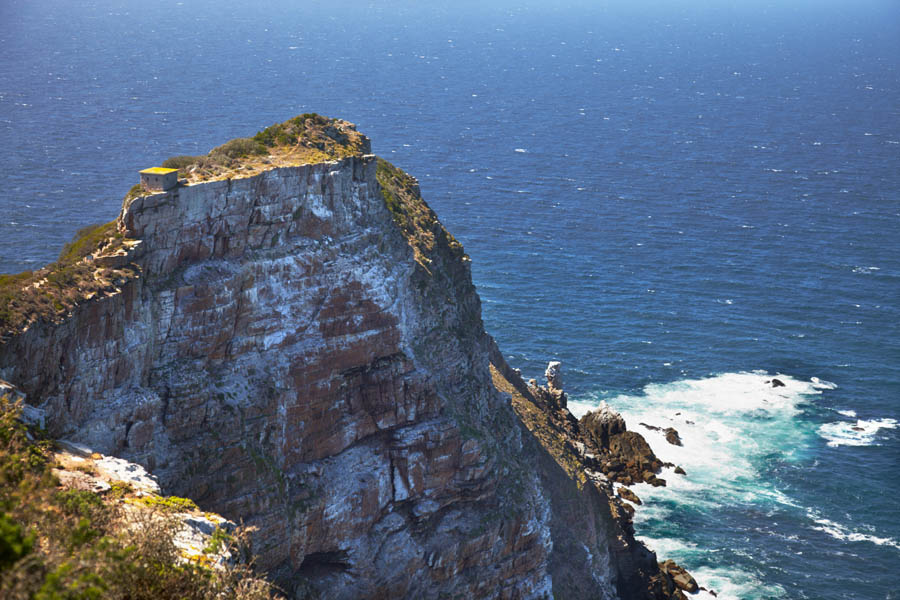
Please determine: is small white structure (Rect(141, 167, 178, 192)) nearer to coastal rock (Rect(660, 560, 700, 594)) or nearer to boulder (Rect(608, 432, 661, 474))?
coastal rock (Rect(660, 560, 700, 594))

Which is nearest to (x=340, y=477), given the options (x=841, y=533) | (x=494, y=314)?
(x=841, y=533)

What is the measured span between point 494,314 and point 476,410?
64.0m

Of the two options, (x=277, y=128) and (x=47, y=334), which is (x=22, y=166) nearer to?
(x=277, y=128)

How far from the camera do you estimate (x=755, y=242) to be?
6437 inches

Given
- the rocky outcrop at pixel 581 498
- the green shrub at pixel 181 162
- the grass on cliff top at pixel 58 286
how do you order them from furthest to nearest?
the rocky outcrop at pixel 581 498, the green shrub at pixel 181 162, the grass on cliff top at pixel 58 286

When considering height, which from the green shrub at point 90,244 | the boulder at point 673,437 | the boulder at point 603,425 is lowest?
the boulder at point 673,437

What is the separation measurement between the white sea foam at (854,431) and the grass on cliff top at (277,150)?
69.3 meters

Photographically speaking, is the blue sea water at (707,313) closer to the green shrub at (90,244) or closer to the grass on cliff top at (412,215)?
the grass on cliff top at (412,215)

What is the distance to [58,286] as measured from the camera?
150 ft

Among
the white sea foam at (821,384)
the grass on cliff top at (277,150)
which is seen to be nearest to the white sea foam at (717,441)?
the white sea foam at (821,384)

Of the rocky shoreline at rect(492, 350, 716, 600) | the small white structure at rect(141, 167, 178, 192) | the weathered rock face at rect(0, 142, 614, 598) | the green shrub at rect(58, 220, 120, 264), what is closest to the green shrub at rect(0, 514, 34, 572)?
the weathered rock face at rect(0, 142, 614, 598)

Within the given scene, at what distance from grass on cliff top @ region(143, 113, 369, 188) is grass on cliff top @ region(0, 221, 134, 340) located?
383 cm

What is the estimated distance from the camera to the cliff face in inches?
1891

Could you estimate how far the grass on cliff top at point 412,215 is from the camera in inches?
2682
